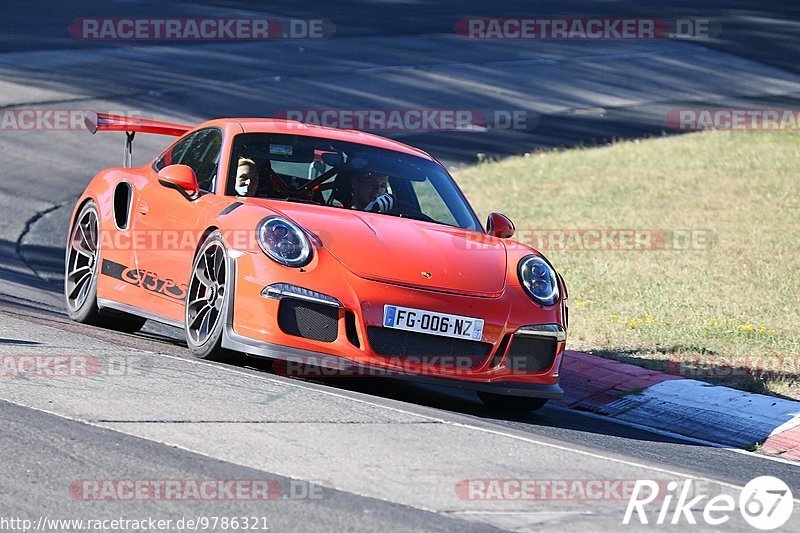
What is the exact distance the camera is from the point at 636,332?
998 centimetres

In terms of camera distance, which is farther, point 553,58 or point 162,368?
point 553,58

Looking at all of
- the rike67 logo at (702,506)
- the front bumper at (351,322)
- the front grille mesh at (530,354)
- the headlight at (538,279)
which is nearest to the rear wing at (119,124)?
the front bumper at (351,322)

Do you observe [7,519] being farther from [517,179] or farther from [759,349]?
[517,179]

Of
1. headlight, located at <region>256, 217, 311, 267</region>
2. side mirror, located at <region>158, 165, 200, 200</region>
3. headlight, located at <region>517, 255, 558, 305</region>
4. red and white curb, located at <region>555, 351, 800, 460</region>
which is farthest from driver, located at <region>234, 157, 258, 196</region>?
red and white curb, located at <region>555, 351, 800, 460</region>

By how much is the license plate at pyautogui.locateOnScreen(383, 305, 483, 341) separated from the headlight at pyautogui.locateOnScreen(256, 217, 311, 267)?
1.73 ft

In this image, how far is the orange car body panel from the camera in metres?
6.84

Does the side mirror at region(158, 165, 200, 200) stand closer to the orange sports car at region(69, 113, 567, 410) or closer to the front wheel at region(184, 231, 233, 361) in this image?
the orange sports car at region(69, 113, 567, 410)

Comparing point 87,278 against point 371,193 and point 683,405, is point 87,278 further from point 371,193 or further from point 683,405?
point 683,405

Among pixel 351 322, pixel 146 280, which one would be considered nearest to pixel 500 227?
pixel 351 322

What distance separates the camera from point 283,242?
275 inches

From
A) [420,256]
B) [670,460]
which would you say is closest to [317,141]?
[420,256]

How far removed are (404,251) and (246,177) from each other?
129 centimetres

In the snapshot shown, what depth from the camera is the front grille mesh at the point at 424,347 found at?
6.84 metres

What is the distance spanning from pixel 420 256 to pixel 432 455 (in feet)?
5.77
